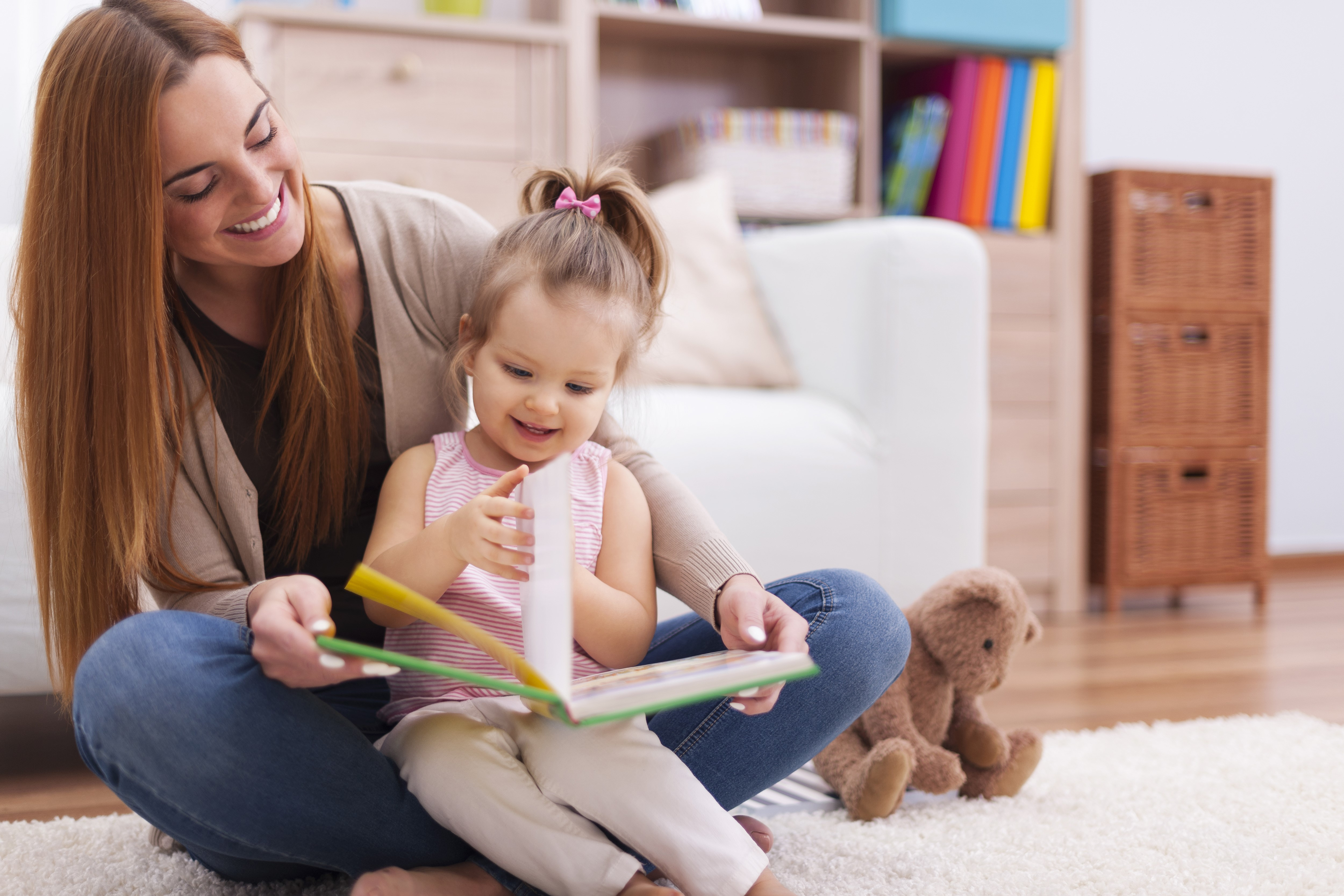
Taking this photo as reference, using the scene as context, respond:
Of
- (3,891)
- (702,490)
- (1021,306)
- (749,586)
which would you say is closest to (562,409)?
(749,586)

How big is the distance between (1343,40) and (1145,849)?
262cm

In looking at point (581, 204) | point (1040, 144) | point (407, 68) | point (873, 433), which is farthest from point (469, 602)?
point (1040, 144)

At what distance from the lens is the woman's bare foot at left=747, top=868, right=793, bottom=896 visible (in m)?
0.74

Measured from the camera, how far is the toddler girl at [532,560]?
2.40 ft

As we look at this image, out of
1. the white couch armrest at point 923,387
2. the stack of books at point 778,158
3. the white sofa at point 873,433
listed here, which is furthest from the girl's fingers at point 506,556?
the stack of books at point 778,158

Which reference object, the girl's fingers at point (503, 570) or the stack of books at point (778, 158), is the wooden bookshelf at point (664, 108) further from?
the girl's fingers at point (503, 570)

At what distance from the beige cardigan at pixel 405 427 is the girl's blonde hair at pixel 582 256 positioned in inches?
1.8

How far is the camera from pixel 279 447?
926 mm

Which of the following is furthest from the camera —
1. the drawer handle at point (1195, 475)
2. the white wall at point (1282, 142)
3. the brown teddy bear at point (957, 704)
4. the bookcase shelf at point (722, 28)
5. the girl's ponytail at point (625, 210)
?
the white wall at point (1282, 142)

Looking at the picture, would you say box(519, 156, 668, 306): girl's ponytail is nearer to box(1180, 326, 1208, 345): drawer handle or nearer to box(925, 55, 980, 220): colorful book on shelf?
box(925, 55, 980, 220): colorful book on shelf

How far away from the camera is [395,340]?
0.97 m

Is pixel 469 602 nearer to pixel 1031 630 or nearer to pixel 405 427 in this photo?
pixel 405 427

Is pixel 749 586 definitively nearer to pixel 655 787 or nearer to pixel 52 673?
pixel 655 787

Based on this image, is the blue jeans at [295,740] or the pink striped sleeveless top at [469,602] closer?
the blue jeans at [295,740]
